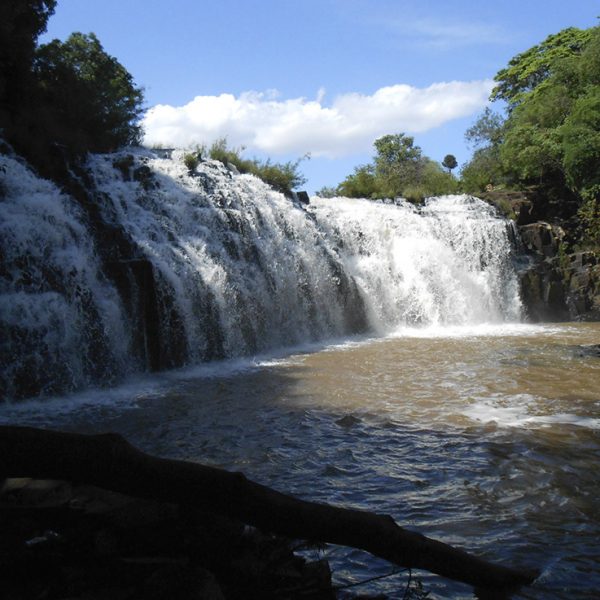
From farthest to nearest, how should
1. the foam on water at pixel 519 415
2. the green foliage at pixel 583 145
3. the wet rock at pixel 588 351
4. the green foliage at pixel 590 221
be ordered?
the green foliage at pixel 583 145 → the green foliage at pixel 590 221 → the wet rock at pixel 588 351 → the foam on water at pixel 519 415

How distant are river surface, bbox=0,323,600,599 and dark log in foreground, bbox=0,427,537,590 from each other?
896 millimetres

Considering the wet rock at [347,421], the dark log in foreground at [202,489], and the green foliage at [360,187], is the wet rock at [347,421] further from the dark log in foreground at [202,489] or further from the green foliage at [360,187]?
the green foliage at [360,187]

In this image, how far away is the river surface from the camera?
373 cm

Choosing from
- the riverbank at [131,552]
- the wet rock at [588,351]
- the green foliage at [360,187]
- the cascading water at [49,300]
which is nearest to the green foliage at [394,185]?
the green foliage at [360,187]

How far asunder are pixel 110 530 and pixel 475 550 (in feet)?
7.41

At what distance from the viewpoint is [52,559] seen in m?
2.21

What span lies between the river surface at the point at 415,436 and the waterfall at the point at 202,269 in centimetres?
96

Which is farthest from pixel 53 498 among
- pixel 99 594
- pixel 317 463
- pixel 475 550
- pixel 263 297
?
pixel 263 297

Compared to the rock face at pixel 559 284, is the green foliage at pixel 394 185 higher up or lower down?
higher up

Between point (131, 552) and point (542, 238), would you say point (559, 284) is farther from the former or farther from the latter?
point (131, 552)

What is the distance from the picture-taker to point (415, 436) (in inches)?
237

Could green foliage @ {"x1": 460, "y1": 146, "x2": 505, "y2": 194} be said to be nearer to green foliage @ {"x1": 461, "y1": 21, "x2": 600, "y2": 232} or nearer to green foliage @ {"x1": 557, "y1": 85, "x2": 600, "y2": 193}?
green foliage @ {"x1": 461, "y1": 21, "x2": 600, "y2": 232}

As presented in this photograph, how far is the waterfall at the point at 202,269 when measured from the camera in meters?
9.47

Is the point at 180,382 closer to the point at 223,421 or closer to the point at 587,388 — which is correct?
the point at 223,421
